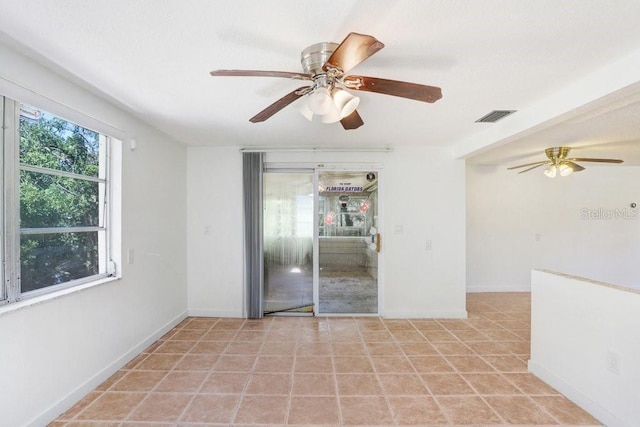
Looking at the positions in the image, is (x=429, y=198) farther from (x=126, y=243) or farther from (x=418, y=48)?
(x=126, y=243)

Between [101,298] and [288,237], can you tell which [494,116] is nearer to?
[288,237]

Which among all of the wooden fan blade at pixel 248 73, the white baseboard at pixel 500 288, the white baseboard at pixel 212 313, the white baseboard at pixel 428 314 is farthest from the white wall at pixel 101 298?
the white baseboard at pixel 500 288

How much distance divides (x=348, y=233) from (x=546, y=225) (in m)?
3.92

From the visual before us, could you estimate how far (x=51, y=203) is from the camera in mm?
2066

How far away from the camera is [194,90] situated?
2.18 m

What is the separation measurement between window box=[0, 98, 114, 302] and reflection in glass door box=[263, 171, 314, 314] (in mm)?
1920

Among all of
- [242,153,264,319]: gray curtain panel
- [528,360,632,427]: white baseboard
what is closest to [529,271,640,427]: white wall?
[528,360,632,427]: white baseboard

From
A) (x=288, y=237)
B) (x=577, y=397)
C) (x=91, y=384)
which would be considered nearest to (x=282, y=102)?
(x=288, y=237)

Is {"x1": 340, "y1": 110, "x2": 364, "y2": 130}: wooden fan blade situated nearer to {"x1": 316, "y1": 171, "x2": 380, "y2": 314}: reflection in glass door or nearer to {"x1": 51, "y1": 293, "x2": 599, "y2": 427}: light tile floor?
{"x1": 316, "y1": 171, "x2": 380, "y2": 314}: reflection in glass door

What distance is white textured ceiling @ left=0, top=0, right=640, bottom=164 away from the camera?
133cm

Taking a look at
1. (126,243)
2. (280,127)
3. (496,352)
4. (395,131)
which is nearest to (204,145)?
(280,127)

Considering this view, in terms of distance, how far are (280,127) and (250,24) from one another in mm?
1661

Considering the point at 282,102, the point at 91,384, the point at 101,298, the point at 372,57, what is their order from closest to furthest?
the point at 372,57, the point at 282,102, the point at 91,384, the point at 101,298

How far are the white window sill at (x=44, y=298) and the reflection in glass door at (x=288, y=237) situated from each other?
199 centimetres
